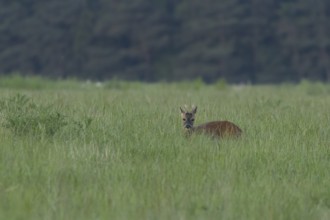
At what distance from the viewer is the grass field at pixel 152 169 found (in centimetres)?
523

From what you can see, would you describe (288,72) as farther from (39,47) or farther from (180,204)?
(180,204)

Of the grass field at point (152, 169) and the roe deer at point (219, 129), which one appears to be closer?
the grass field at point (152, 169)

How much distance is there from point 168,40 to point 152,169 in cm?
3874

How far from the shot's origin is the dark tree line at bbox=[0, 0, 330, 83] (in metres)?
43.6

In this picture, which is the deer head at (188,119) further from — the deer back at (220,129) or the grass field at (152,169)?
the deer back at (220,129)

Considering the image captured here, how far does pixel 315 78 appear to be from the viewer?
143ft

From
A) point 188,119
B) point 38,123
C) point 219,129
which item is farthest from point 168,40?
point 38,123

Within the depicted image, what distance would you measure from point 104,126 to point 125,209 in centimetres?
316

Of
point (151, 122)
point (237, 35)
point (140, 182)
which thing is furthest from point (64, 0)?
point (140, 182)

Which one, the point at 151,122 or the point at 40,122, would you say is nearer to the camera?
the point at 40,122

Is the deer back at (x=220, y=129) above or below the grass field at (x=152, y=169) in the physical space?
above

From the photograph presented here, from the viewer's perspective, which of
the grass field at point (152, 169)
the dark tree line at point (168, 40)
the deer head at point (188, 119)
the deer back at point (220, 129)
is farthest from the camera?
the dark tree line at point (168, 40)

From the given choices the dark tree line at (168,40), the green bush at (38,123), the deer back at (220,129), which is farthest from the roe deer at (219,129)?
the dark tree line at (168,40)

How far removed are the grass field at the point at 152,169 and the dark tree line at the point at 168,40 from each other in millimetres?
34636
